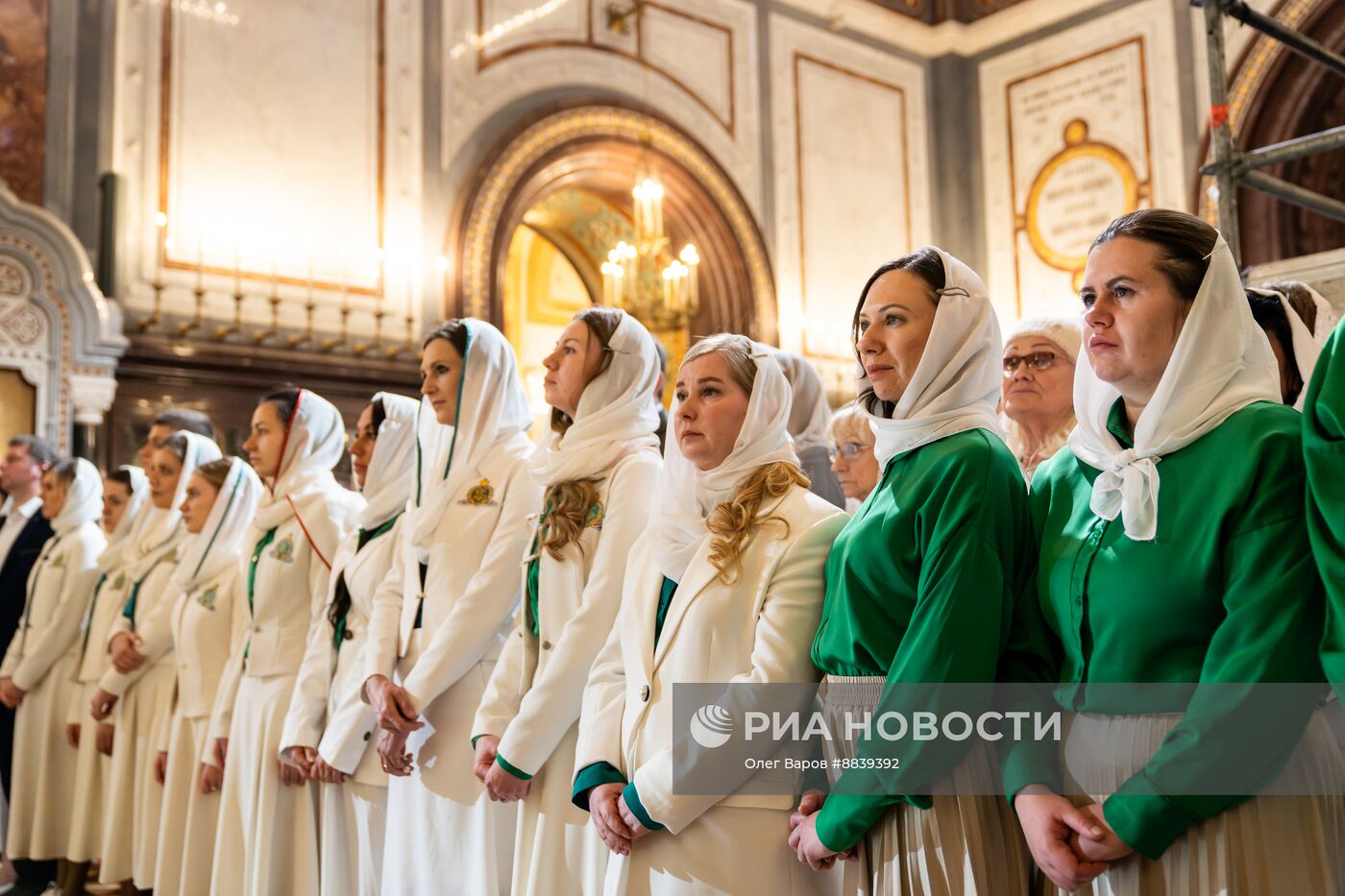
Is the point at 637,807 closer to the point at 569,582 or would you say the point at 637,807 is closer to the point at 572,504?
the point at 569,582

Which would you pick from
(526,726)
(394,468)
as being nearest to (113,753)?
(394,468)

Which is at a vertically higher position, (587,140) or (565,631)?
(587,140)

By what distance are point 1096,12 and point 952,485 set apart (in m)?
9.62

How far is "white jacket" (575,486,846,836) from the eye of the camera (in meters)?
1.94

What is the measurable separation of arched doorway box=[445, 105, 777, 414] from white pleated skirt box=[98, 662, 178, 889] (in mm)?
4118

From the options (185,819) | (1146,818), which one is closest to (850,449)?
(1146,818)

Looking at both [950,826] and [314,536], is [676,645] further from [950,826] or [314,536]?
[314,536]

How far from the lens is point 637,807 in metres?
1.97

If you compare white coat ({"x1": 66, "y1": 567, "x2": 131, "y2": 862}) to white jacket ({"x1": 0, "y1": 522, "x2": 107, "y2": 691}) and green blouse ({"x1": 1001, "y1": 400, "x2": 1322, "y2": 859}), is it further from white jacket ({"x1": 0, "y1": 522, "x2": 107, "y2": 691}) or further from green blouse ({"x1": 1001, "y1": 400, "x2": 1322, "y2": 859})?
green blouse ({"x1": 1001, "y1": 400, "x2": 1322, "y2": 859})

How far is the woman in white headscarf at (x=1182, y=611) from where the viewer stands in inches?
54.7

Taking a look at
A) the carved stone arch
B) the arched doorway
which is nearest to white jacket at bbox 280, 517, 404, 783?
the carved stone arch

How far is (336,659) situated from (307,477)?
633 millimetres

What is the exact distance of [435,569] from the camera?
291 cm

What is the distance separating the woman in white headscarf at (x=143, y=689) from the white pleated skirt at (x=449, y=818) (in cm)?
165
